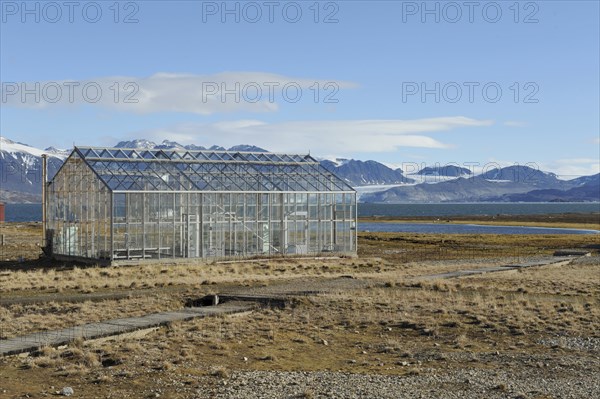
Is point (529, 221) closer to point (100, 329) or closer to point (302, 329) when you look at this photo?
point (302, 329)

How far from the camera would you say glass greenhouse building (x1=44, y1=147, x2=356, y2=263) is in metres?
43.2

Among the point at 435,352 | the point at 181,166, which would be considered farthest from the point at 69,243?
the point at 435,352

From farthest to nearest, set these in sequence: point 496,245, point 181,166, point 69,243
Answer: point 496,245, point 181,166, point 69,243

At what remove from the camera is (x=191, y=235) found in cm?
4547

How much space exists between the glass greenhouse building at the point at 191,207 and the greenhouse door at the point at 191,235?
58 millimetres

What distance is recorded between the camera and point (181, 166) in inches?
1953

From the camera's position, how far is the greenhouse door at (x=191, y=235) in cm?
4494

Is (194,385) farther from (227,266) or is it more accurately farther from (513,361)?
(227,266)

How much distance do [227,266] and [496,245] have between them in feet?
121

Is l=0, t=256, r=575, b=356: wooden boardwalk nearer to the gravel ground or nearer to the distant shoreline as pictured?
the gravel ground

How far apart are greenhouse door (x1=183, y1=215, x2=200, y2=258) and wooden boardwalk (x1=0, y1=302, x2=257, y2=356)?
20.0m

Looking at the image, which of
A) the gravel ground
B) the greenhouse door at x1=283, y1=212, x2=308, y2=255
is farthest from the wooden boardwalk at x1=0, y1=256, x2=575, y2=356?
the greenhouse door at x1=283, y1=212, x2=308, y2=255

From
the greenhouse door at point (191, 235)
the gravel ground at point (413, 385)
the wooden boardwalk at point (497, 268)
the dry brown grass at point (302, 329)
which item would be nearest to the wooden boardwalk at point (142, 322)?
the dry brown grass at point (302, 329)

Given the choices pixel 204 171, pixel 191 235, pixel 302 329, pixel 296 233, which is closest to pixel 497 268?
pixel 296 233
